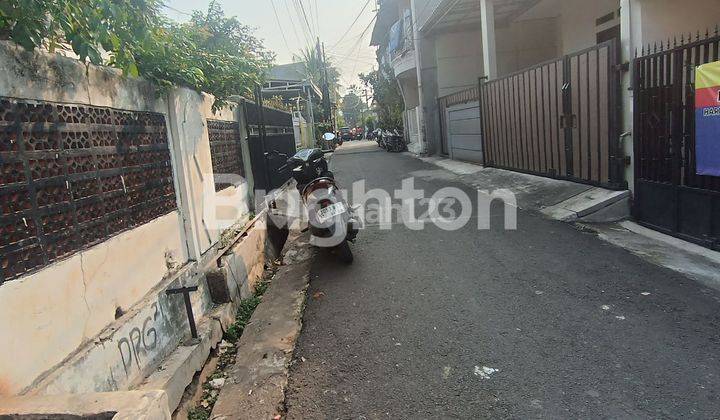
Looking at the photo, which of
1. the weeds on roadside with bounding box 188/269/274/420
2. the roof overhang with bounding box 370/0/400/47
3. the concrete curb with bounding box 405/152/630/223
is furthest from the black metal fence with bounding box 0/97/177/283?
the roof overhang with bounding box 370/0/400/47

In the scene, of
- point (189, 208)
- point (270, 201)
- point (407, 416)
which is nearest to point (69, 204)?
point (189, 208)

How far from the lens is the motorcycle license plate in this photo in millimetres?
5413

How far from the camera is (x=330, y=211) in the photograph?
5.45 meters

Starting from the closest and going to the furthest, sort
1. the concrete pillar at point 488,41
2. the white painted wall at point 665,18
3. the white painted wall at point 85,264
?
the white painted wall at point 85,264
the white painted wall at point 665,18
the concrete pillar at point 488,41

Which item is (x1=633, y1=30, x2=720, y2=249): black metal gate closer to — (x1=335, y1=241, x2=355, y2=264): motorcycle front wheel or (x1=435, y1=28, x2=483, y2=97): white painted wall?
(x1=335, y1=241, x2=355, y2=264): motorcycle front wheel

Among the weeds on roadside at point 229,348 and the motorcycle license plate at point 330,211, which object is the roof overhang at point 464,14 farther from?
the weeds on roadside at point 229,348

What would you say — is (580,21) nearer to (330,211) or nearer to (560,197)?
(560,197)

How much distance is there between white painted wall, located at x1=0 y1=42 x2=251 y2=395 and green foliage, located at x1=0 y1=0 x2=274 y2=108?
0.42ft

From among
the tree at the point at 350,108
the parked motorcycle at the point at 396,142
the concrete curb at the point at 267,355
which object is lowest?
the concrete curb at the point at 267,355

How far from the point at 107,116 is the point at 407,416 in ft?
8.79

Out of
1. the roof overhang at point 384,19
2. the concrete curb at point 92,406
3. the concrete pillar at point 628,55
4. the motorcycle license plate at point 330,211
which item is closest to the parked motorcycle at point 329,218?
the motorcycle license plate at point 330,211

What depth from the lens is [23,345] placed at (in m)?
2.14

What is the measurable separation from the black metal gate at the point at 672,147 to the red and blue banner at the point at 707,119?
0.39ft

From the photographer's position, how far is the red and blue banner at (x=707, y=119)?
4.71m
